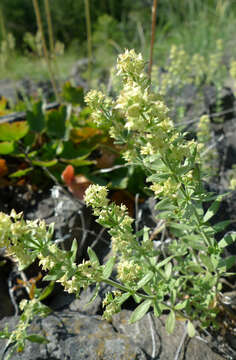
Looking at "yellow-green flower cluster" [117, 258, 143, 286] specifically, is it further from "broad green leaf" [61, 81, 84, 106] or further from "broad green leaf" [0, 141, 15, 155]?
"broad green leaf" [61, 81, 84, 106]

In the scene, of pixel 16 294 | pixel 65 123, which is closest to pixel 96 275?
pixel 16 294

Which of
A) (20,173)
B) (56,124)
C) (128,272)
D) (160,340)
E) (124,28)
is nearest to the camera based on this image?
(128,272)

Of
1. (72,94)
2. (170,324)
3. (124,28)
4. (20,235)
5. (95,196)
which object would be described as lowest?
(170,324)

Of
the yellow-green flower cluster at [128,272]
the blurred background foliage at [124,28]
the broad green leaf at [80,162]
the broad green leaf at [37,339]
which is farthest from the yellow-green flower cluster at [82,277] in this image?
the blurred background foliage at [124,28]

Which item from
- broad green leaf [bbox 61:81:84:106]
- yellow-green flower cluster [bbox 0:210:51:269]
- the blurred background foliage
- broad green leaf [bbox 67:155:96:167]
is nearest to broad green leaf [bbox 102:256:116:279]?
yellow-green flower cluster [bbox 0:210:51:269]

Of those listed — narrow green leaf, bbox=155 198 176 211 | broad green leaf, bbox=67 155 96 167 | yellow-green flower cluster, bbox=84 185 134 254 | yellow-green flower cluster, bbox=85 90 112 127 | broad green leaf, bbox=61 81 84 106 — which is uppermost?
broad green leaf, bbox=61 81 84 106

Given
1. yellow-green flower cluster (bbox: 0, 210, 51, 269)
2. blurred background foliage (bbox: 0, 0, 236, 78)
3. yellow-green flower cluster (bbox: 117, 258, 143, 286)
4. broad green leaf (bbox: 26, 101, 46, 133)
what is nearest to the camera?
yellow-green flower cluster (bbox: 0, 210, 51, 269)

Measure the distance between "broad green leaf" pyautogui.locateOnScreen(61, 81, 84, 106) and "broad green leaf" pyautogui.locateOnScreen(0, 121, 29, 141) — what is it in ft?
1.99

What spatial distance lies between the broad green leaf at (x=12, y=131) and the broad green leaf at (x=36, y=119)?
119 mm

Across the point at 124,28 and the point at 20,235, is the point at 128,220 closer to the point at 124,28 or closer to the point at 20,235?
the point at 20,235

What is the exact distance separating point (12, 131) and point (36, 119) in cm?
26

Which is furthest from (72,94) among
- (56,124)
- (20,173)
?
(20,173)

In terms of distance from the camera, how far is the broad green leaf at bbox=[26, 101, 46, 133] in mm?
2512

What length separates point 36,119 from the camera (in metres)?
2.55
